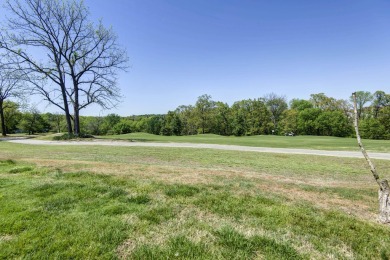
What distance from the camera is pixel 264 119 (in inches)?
2356

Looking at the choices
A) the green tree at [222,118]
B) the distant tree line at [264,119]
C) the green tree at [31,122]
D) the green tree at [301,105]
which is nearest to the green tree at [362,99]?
the distant tree line at [264,119]

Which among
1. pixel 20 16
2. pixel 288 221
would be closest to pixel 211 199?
pixel 288 221

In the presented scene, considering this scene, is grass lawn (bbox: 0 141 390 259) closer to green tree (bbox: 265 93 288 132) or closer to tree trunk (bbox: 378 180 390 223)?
tree trunk (bbox: 378 180 390 223)

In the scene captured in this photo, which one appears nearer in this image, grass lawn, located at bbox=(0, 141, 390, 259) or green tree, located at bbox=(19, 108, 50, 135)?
grass lawn, located at bbox=(0, 141, 390, 259)

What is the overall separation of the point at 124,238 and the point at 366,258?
9.30 ft

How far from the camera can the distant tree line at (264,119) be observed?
50.9 meters

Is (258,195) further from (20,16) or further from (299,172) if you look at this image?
(20,16)

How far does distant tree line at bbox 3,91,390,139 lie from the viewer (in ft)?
167

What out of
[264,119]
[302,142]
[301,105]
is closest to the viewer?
[302,142]

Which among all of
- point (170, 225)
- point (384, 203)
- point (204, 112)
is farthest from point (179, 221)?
point (204, 112)

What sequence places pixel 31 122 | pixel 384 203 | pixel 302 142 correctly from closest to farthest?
1. pixel 384 203
2. pixel 302 142
3. pixel 31 122

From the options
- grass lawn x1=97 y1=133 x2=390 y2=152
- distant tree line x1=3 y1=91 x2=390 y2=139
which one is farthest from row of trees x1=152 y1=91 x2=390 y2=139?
grass lawn x1=97 y1=133 x2=390 y2=152

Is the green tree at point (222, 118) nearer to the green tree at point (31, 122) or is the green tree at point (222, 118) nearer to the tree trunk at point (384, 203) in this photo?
the green tree at point (31, 122)

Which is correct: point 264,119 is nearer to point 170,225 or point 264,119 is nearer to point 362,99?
point 362,99
